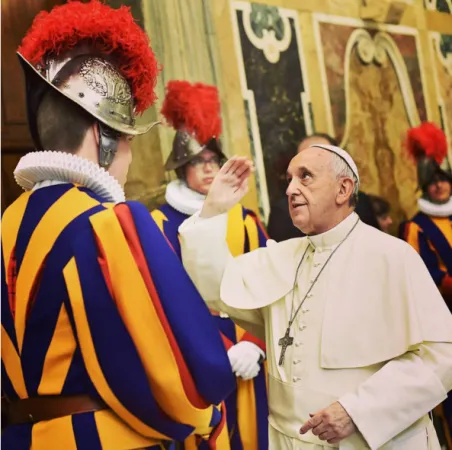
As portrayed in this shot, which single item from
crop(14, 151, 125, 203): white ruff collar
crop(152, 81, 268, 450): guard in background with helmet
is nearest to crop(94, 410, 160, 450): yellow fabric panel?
crop(14, 151, 125, 203): white ruff collar

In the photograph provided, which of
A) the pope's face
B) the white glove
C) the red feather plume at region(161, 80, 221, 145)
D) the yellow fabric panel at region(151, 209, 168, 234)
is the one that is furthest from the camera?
the red feather plume at region(161, 80, 221, 145)

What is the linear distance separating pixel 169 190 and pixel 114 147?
1.67 metres

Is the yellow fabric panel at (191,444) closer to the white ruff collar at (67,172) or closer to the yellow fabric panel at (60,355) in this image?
the yellow fabric panel at (60,355)

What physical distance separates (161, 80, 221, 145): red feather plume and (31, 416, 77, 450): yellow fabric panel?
7.21 ft

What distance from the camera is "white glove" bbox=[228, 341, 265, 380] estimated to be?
3375 mm

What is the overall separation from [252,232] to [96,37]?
1.75 meters

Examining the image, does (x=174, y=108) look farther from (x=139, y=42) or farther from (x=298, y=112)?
(x=139, y=42)

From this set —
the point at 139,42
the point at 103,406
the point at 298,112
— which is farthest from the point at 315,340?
the point at 298,112

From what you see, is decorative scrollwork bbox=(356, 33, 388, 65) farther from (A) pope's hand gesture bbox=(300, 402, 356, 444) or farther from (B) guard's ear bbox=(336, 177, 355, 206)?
(A) pope's hand gesture bbox=(300, 402, 356, 444)

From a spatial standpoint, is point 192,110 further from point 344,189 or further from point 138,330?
point 138,330

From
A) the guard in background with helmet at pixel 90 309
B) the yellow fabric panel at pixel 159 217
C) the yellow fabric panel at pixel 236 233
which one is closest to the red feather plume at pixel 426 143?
the yellow fabric panel at pixel 236 233

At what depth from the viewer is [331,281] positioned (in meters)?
2.39

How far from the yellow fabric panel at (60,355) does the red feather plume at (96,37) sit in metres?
0.82

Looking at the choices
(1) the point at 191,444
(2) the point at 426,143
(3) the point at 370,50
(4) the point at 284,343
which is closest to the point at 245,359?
(1) the point at 191,444
